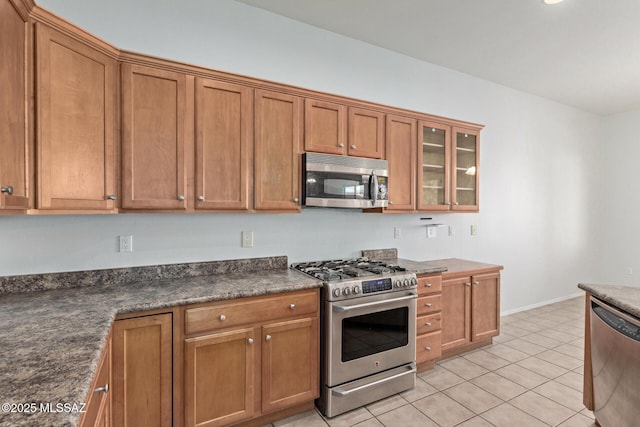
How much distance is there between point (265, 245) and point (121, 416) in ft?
4.74

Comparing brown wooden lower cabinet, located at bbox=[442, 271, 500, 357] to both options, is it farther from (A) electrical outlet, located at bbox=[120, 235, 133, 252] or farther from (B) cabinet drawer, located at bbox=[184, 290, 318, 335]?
(A) electrical outlet, located at bbox=[120, 235, 133, 252]

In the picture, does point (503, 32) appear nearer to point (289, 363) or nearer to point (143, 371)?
point (289, 363)

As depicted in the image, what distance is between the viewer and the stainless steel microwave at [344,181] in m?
2.55

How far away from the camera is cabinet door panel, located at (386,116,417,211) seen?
9.91 ft

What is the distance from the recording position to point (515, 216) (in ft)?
14.8

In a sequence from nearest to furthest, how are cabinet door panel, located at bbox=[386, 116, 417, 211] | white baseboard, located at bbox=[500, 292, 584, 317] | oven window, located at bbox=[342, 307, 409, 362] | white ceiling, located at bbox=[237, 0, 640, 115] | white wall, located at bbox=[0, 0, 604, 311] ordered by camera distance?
white wall, located at bbox=[0, 0, 604, 311]
oven window, located at bbox=[342, 307, 409, 362]
white ceiling, located at bbox=[237, 0, 640, 115]
cabinet door panel, located at bbox=[386, 116, 417, 211]
white baseboard, located at bbox=[500, 292, 584, 317]

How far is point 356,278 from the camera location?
2.39 m

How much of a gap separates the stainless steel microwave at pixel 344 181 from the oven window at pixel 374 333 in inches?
35.2

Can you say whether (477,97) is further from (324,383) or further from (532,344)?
(324,383)

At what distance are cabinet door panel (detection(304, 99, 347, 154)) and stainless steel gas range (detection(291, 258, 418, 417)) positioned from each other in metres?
1.00

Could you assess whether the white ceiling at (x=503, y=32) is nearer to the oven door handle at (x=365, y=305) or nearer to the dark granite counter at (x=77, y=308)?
the dark granite counter at (x=77, y=308)

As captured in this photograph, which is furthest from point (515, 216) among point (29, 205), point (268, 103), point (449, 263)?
point (29, 205)

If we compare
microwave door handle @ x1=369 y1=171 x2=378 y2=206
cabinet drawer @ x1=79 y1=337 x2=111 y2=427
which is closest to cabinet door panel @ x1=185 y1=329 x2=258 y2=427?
cabinet drawer @ x1=79 y1=337 x2=111 y2=427

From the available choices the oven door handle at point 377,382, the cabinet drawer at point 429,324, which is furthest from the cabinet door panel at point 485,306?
the oven door handle at point 377,382
